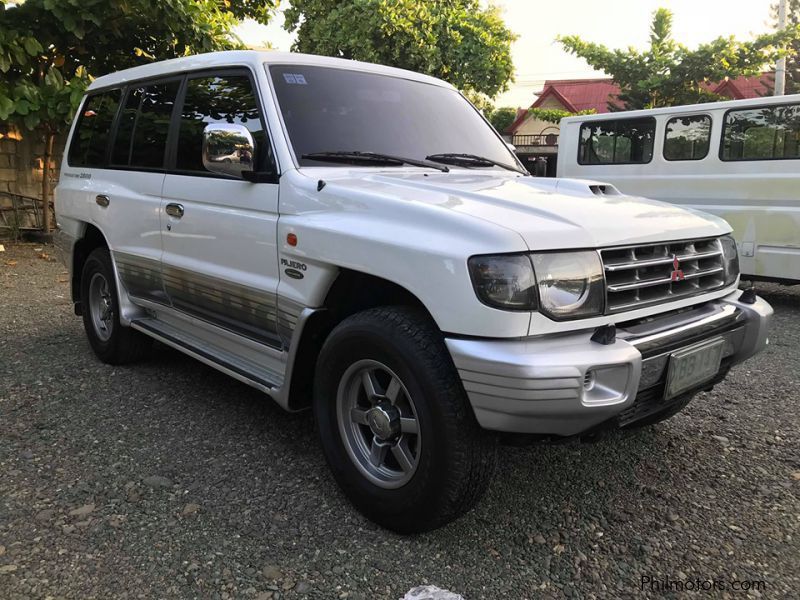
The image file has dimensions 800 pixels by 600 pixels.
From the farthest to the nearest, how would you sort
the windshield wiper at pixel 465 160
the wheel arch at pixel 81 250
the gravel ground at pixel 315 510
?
the wheel arch at pixel 81 250
the windshield wiper at pixel 465 160
the gravel ground at pixel 315 510

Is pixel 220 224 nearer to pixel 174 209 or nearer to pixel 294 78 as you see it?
pixel 174 209

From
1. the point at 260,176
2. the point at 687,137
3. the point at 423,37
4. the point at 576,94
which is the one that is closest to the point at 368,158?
the point at 260,176

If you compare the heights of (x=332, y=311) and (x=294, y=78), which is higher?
(x=294, y=78)

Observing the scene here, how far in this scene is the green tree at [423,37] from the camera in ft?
67.9

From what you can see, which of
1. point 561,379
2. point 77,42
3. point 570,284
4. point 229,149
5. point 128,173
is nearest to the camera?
point 561,379

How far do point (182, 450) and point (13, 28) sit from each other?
768cm

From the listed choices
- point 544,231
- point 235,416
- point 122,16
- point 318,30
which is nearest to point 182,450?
point 235,416

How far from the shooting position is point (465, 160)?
338 centimetres

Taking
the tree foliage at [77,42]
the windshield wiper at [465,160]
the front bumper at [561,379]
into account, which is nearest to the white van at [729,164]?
the windshield wiper at [465,160]

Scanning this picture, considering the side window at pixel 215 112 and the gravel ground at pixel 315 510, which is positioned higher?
the side window at pixel 215 112

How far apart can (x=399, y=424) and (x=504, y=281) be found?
716mm

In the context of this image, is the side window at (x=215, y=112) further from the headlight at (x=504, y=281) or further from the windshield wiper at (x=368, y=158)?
the headlight at (x=504, y=281)

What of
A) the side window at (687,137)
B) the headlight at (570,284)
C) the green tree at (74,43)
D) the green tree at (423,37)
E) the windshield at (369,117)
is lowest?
the headlight at (570,284)

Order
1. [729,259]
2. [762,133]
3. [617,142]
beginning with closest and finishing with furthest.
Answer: [729,259] < [762,133] < [617,142]
